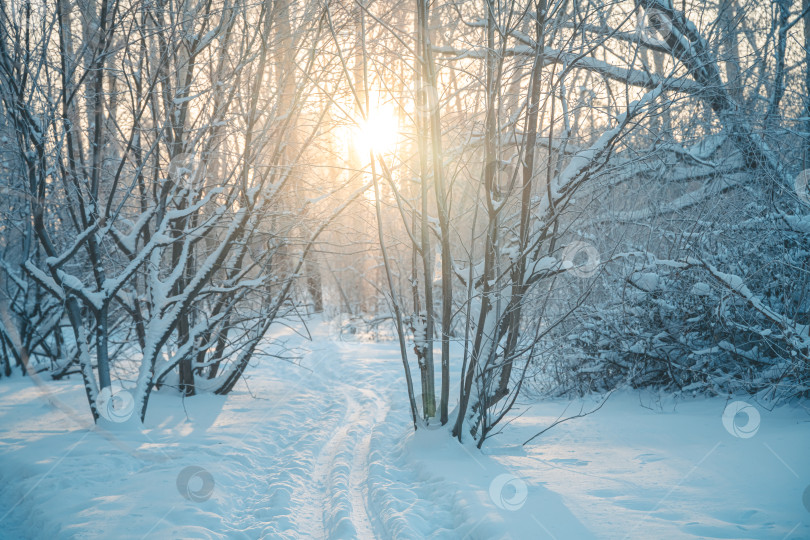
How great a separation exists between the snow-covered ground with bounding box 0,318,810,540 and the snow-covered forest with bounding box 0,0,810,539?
0.10ft

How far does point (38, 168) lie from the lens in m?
5.27

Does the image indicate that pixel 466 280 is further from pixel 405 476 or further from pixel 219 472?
pixel 219 472

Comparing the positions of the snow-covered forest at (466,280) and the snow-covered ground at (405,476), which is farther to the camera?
the snow-covered forest at (466,280)

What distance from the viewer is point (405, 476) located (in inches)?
172

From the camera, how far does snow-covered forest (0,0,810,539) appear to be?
12.2 ft

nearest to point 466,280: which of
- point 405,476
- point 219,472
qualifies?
point 405,476

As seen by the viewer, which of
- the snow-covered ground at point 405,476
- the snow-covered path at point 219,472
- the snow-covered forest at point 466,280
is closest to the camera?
the snow-covered ground at point 405,476

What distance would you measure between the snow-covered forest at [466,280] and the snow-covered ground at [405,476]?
0.10ft

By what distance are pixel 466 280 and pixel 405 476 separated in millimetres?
1921

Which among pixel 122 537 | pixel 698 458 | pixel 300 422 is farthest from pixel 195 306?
pixel 698 458

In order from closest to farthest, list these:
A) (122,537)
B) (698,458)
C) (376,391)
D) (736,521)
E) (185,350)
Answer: (736,521) → (122,537) → (698,458) → (185,350) → (376,391)

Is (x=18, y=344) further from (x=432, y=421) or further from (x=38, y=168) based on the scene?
(x=432, y=421)

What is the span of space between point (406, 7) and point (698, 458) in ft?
21.0

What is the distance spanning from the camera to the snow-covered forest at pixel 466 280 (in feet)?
12.2
